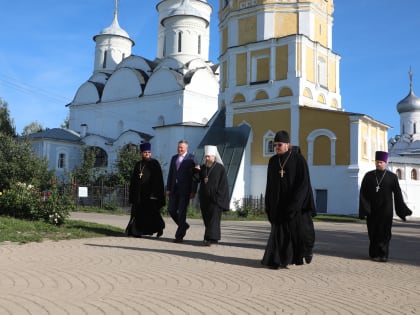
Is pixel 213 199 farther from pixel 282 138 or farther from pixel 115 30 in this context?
pixel 115 30

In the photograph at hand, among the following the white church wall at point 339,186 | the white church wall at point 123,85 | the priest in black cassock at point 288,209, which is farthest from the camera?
the white church wall at point 123,85

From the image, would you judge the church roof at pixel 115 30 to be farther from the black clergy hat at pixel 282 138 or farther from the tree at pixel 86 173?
the black clergy hat at pixel 282 138

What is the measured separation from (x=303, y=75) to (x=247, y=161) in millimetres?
5767

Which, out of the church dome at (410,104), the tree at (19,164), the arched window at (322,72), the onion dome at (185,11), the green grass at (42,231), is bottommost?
the green grass at (42,231)

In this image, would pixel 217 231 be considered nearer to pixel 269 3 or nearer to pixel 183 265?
pixel 183 265

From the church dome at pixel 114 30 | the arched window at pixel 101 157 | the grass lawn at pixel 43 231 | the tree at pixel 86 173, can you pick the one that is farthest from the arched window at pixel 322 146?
the church dome at pixel 114 30

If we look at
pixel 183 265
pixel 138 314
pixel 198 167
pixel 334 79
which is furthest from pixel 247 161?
pixel 138 314

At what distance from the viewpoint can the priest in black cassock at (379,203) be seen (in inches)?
279

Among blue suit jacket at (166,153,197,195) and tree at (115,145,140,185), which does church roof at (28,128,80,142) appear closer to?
tree at (115,145,140,185)

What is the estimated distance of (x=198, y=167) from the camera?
27.7 ft

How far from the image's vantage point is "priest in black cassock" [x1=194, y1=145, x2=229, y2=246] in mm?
7777

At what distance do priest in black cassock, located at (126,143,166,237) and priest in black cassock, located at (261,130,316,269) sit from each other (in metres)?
3.17

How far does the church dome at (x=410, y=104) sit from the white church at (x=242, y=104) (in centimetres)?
2267

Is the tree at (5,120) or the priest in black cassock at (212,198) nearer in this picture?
the priest in black cassock at (212,198)
